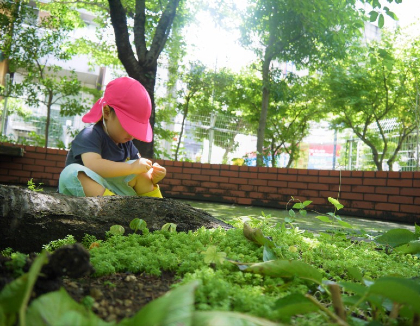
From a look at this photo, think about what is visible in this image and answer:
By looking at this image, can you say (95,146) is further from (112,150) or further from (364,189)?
(364,189)

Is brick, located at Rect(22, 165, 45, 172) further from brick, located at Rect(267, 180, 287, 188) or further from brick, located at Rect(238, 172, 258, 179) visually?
brick, located at Rect(267, 180, 287, 188)

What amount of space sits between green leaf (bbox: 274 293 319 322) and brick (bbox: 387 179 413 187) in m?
5.66

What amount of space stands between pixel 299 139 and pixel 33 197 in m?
13.7

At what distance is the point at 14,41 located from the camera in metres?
9.66

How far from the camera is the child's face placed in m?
2.90

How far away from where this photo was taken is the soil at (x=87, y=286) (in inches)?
34.9

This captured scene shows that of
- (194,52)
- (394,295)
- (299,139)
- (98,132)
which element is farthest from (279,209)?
(299,139)

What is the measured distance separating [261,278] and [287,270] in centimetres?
13

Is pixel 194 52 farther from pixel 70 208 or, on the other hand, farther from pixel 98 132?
pixel 70 208

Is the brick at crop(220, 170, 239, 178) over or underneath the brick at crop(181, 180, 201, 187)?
over

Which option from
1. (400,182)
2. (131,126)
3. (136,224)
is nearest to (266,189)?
(400,182)

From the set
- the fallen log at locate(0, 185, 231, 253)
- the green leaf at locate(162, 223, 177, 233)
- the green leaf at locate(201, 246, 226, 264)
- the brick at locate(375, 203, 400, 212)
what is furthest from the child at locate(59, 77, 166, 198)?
the brick at locate(375, 203, 400, 212)

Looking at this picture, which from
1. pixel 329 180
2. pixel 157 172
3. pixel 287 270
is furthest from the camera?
pixel 329 180

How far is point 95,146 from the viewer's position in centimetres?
277
